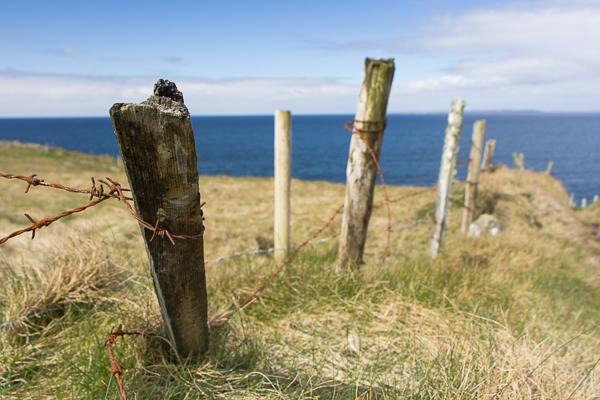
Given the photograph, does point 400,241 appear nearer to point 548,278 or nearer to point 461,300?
point 548,278

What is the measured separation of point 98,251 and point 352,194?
93.3 inches

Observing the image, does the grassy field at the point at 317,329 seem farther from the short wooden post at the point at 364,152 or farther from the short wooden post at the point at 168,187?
the short wooden post at the point at 168,187

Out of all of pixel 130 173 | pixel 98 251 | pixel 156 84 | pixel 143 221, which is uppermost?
pixel 156 84

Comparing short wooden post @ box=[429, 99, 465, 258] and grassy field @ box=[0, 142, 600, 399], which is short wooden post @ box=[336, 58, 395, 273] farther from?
short wooden post @ box=[429, 99, 465, 258]

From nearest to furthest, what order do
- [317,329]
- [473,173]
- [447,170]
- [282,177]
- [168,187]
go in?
[168,187], [317,329], [282,177], [447,170], [473,173]

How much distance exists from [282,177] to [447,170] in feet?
7.31

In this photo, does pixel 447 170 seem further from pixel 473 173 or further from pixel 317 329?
pixel 317 329

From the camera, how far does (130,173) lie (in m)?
1.46

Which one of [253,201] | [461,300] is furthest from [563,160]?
[461,300]

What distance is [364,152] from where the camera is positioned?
3410 mm

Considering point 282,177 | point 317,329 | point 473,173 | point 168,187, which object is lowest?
Answer: point 317,329

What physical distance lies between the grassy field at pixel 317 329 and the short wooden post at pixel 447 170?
268mm

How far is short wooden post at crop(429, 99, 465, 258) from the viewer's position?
4.69 metres

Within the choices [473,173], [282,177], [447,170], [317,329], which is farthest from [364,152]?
[473,173]
